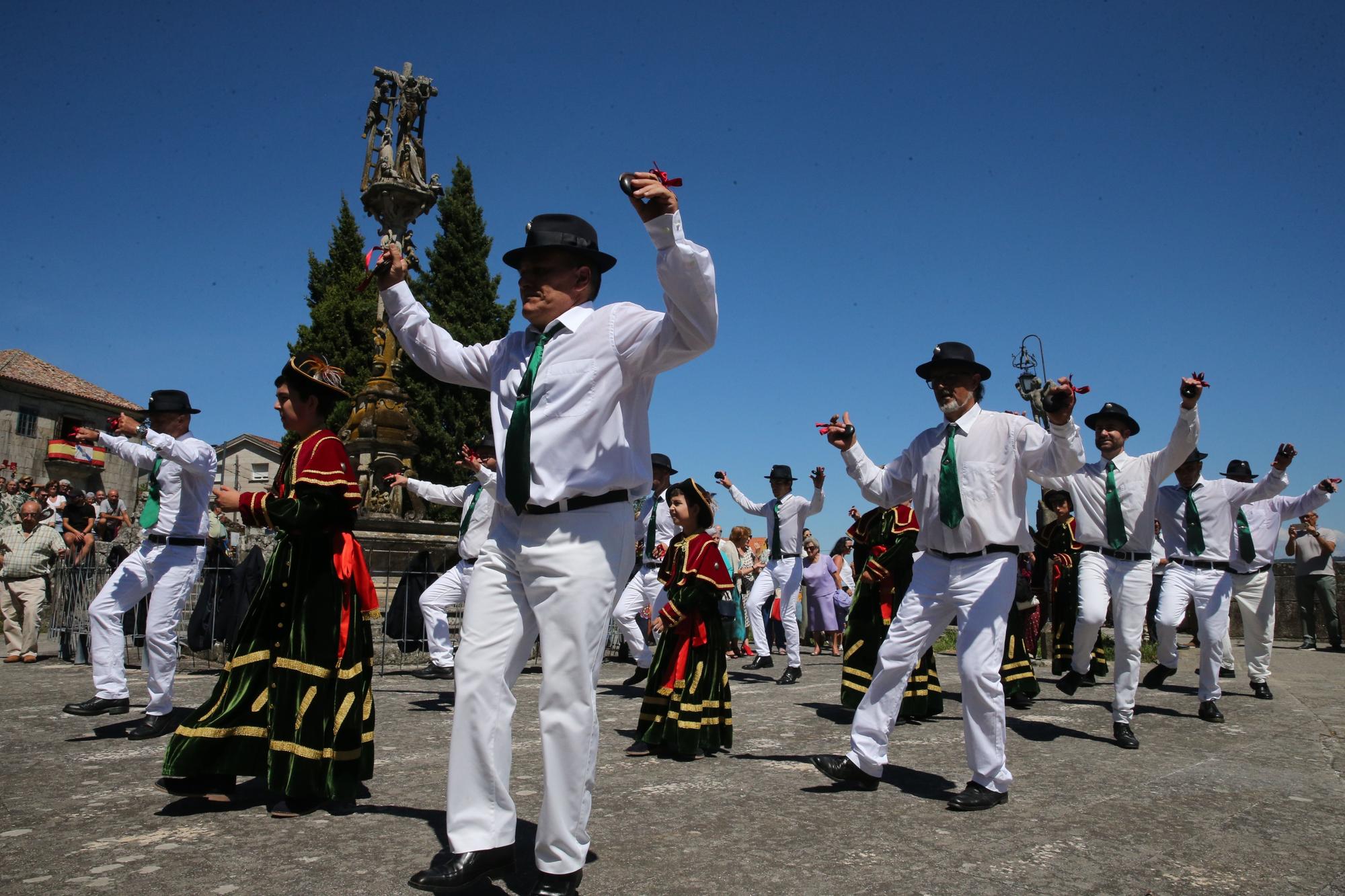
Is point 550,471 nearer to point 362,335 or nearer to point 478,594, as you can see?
point 478,594

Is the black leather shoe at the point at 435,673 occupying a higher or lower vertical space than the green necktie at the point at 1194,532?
lower

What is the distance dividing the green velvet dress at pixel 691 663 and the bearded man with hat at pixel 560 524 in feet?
8.39

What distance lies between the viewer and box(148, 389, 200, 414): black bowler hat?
6582 millimetres

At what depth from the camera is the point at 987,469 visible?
5.14m

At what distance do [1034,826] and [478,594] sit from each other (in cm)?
267

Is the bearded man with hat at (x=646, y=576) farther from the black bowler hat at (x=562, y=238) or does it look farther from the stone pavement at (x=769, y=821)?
the black bowler hat at (x=562, y=238)

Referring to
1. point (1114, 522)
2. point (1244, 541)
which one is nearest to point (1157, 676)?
point (1244, 541)

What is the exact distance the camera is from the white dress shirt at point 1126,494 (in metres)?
7.06

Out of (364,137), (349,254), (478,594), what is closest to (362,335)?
(349,254)

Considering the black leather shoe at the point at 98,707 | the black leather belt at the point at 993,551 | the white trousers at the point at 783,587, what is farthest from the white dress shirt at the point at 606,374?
the white trousers at the point at 783,587

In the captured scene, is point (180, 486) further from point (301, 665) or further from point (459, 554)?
point (301, 665)

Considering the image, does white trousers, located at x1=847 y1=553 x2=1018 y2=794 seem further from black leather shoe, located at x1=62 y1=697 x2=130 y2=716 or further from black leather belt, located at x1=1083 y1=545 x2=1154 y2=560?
black leather shoe, located at x1=62 y1=697 x2=130 y2=716

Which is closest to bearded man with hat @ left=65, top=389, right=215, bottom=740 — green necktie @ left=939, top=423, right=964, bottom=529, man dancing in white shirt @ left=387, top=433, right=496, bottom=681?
man dancing in white shirt @ left=387, top=433, right=496, bottom=681

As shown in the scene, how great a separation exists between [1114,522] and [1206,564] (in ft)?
5.55
